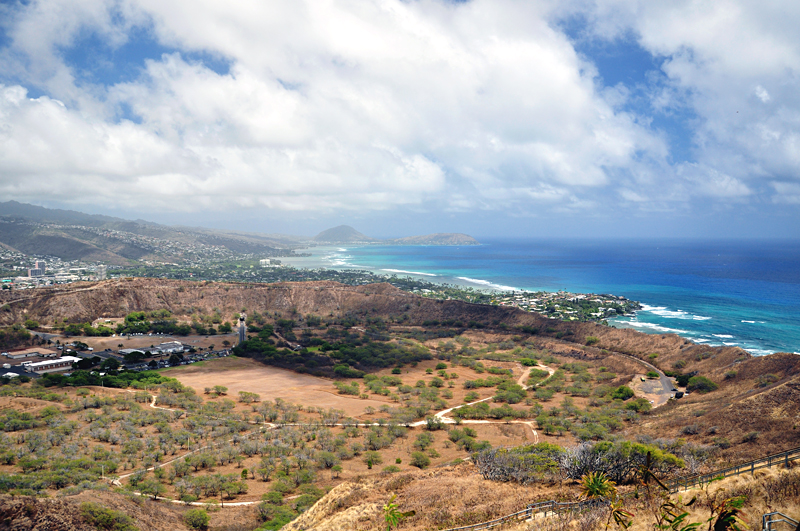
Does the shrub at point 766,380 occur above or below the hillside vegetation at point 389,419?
above

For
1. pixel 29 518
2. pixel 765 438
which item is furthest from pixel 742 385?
pixel 29 518

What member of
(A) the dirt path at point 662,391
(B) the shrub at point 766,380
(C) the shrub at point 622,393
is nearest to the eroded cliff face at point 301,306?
(A) the dirt path at point 662,391

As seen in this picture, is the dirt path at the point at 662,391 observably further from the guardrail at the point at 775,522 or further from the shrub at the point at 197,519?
the shrub at the point at 197,519

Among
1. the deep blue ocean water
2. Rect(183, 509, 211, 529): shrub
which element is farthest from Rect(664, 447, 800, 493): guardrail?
the deep blue ocean water

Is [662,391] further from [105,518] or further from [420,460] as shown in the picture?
[105,518]

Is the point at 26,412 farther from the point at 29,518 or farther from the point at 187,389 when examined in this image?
the point at 29,518

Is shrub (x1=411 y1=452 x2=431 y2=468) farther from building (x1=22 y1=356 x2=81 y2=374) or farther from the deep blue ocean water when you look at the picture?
the deep blue ocean water

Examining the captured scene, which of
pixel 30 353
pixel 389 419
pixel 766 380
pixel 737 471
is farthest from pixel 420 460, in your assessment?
pixel 30 353
